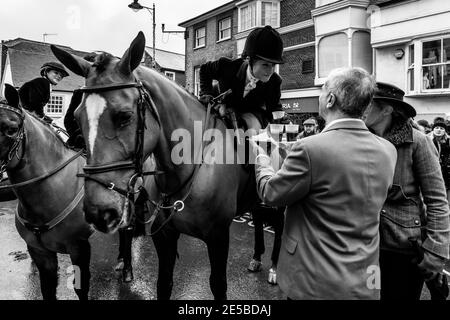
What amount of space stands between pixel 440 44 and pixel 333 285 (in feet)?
47.1

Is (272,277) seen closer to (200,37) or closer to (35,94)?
(35,94)

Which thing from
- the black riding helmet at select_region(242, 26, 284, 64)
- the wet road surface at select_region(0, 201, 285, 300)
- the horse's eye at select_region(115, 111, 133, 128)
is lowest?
the wet road surface at select_region(0, 201, 285, 300)

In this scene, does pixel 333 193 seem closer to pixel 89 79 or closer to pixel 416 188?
pixel 416 188

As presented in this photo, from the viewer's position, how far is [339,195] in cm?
170

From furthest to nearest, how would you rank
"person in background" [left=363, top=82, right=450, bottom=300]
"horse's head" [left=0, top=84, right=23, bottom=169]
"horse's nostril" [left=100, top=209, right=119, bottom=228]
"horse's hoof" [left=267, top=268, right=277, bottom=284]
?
"horse's hoof" [left=267, top=268, right=277, bottom=284], "horse's head" [left=0, top=84, right=23, bottom=169], "person in background" [left=363, top=82, right=450, bottom=300], "horse's nostril" [left=100, top=209, right=119, bottom=228]

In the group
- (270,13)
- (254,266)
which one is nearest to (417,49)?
(270,13)

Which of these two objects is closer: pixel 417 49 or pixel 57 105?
pixel 417 49

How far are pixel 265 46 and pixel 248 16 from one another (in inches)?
797

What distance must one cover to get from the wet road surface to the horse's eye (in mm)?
2773

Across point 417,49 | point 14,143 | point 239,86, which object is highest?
point 417,49

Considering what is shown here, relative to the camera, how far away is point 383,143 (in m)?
1.84

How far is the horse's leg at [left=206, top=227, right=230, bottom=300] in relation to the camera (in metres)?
2.77

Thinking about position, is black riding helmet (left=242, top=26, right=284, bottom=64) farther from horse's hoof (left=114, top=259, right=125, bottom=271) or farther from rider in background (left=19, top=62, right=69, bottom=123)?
horse's hoof (left=114, top=259, right=125, bottom=271)

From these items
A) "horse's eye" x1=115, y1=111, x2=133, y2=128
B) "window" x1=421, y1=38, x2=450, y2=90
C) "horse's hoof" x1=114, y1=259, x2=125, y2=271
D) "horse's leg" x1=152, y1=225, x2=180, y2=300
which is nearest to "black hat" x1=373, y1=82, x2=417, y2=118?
"horse's eye" x1=115, y1=111, x2=133, y2=128
